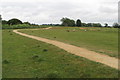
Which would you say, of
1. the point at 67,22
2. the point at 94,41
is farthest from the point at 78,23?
the point at 94,41

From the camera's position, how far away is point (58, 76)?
6.00 metres

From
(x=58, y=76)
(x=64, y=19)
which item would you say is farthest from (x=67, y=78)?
(x=64, y=19)

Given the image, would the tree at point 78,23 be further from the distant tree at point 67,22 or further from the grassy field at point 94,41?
the grassy field at point 94,41

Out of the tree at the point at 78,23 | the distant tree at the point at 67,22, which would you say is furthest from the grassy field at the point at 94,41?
the distant tree at the point at 67,22

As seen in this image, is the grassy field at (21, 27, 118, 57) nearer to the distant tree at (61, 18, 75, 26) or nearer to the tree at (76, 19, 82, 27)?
the tree at (76, 19, 82, 27)

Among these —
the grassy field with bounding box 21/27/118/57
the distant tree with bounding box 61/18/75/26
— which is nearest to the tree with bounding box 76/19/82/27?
the distant tree with bounding box 61/18/75/26

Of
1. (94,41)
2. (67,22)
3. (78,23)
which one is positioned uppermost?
(67,22)

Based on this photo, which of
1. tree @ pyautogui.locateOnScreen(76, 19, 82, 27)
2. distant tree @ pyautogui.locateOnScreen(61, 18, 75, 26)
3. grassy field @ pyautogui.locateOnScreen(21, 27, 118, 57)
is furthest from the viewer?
distant tree @ pyautogui.locateOnScreen(61, 18, 75, 26)

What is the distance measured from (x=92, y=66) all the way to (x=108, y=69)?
0.82 meters

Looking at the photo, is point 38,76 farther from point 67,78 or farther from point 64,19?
point 64,19

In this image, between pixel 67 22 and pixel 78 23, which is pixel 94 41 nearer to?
pixel 78 23

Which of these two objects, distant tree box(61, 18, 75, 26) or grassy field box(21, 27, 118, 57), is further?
distant tree box(61, 18, 75, 26)

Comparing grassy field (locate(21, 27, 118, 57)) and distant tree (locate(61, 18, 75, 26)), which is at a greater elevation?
distant tree (locate(61, 18, 75, 26))

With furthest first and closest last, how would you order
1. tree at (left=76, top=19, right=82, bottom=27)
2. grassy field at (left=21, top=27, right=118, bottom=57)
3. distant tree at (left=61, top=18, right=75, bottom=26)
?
distant tree at (left=61, top=18, right=75, bottom=26)
tree at (left=76, top=19, right=82, bottom=27)
grassy field at (left=21, top=27, right=118, bottom=57)
